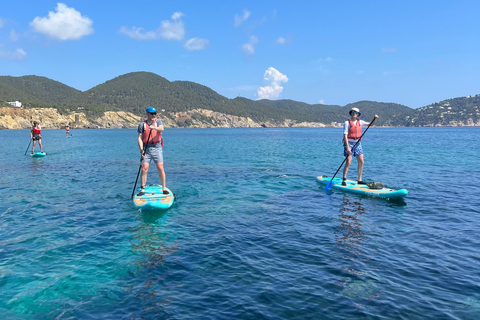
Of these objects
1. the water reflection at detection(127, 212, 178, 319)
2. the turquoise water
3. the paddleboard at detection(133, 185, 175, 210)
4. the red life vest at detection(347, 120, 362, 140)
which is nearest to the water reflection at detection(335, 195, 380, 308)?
the turquoise water

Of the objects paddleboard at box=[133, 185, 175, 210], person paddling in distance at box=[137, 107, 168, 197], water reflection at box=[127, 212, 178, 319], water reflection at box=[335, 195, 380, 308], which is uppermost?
person paddling in distance at box=[137, 107, 168, 197]

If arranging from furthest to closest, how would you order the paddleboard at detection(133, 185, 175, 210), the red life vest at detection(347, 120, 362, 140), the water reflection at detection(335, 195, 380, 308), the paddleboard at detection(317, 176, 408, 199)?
the red life vest at detection(347, 120, 362, 140)
the paddleboard at detection(317, 176, 408, 199)
the paddleboard at detection(133, 185, 175, 210)
the water reflection at detection(335, 195, 380, 308)

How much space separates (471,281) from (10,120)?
173145mm

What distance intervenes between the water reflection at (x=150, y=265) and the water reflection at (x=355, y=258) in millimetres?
3791

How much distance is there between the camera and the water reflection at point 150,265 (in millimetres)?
6258

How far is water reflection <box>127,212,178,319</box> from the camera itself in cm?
626

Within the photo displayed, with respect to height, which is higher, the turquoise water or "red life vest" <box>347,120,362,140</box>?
"red life vest" <box>347,120,362,140</box>

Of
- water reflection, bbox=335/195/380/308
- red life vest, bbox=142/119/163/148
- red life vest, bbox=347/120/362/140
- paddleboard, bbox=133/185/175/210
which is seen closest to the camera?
water reflection, bbox=335/195/380/308

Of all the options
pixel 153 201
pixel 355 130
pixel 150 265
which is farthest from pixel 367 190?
pixel 150 265

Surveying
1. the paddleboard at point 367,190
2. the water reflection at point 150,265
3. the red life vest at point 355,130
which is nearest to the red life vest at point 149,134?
the water reflection at point 150,265

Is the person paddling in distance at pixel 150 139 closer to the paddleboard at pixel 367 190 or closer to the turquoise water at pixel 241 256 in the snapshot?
the turquoise water at pixel 241 256

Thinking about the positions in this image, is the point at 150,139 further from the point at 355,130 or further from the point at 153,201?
the point at 355,130

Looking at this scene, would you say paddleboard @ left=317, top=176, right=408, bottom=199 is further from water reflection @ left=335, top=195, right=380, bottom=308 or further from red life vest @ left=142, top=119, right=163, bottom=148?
red life vest @ left=142, top=119, right=163, bottom=148

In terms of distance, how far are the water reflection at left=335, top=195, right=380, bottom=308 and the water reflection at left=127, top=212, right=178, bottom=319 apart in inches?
149
